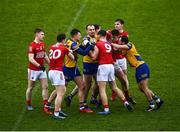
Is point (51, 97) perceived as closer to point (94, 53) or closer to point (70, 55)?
point (70, 55)

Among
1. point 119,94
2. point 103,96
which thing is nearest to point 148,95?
point 119,94

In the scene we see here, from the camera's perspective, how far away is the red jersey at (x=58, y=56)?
15.5 meters

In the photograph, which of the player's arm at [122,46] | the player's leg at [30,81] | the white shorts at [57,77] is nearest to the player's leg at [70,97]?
the player's leg at [30,81]

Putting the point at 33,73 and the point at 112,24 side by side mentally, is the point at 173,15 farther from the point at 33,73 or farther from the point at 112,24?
the point at 33,73

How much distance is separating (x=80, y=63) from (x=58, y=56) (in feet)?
18.9

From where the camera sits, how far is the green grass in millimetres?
15117

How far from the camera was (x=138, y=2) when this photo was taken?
2611cm

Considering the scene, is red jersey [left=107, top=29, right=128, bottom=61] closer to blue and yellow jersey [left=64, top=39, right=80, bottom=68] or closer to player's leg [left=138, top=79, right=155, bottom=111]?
blue and yellow jersey [left=64, top=39, right=80, bottom=68]

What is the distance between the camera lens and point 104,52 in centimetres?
1583

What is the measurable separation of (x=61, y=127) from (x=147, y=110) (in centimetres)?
284

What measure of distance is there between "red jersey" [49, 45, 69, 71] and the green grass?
141 centimetres

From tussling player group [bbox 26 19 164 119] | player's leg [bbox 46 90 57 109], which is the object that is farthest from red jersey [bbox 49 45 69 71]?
player's leg [bbox 46 90 57 109]

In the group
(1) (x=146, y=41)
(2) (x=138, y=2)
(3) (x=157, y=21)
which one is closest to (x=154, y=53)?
(1) (x=146, y=41)

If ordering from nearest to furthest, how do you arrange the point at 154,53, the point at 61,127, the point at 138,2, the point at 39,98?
the point at 61,127 < the point at 39,98 < the point at 154,53 < the point at 138,2
